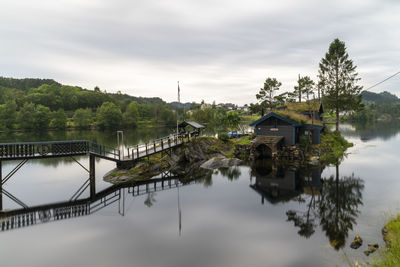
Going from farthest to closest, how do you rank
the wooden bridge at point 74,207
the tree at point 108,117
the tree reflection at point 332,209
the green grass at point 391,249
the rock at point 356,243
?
the tree at point 108,117, the wooden bridge at point 74,207, the tree reflection at point 332,209, the rock at point 356,243, the green grass at point 391,249

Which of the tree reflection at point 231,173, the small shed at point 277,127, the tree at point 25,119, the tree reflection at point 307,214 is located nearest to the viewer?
the tree reflection at point 307,214

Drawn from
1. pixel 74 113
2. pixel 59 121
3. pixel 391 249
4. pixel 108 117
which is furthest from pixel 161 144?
pixel 74 113

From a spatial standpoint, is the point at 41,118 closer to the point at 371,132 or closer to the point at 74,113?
the point at 74,113

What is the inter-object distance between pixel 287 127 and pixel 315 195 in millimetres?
20827

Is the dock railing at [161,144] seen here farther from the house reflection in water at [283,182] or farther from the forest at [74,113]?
the forest at [74,113]

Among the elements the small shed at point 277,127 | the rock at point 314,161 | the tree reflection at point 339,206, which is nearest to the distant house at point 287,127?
the small shed at point 277,127

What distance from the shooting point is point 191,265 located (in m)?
12.7

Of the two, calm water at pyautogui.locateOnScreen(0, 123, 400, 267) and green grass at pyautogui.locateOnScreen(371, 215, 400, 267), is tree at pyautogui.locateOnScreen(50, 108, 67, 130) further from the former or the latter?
green grass at pyautogui.locateOnScreen(371, 215, 400, 267)

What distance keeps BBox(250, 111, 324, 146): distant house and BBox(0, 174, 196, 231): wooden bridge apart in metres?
22.5

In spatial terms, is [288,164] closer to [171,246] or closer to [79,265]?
[171,246]

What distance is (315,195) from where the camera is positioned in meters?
23.5

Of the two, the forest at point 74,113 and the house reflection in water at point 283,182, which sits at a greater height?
the forest at point 74,113

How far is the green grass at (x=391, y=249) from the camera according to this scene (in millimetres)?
11109

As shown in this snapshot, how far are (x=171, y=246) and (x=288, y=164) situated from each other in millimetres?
28171
